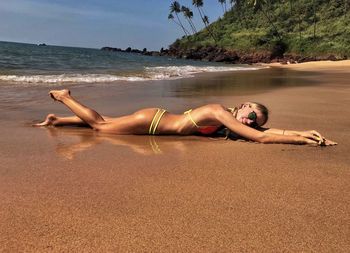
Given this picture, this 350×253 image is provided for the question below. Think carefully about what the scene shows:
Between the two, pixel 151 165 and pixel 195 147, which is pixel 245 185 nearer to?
pixel 151 165

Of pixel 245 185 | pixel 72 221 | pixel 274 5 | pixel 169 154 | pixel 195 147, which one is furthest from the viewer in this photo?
pixel 274 5

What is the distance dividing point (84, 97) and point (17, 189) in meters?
5.88

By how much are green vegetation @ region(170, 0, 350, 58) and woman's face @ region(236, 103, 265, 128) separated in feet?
156

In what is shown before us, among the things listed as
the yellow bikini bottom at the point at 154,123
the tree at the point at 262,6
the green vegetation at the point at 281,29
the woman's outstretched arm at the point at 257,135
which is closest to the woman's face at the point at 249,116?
the woman's outstretched arm at the point at 257,135

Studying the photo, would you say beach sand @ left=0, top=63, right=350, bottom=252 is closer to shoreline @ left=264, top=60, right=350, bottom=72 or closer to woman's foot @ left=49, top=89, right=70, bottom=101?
woman's foot @ left=49, top=89, right=70, bottom=101

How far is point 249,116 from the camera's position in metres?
4.25

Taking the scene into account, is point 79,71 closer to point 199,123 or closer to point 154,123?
point 154,123

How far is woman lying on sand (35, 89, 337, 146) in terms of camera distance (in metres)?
4.13

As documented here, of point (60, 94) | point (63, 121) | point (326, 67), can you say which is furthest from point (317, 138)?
point (326, 67)

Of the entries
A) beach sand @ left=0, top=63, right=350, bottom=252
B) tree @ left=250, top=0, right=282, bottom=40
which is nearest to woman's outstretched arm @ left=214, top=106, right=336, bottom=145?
beach sand @ left=0, top=63, right=350, bottom=252

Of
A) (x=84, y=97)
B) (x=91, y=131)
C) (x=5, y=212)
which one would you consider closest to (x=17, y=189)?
(x=5, y=212)

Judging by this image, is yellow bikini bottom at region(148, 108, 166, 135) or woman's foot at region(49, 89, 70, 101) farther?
woman's foot at region(49, 89, 70, 101)

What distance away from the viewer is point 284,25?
68.4m

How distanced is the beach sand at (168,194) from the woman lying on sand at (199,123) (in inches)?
5.1
